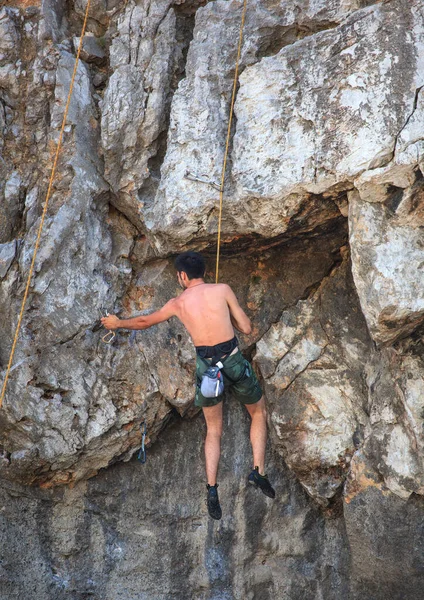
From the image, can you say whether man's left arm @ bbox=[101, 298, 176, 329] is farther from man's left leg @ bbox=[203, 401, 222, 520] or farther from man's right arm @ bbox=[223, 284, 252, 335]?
man's left leg @ bbox=[203, 401, 222, 520]

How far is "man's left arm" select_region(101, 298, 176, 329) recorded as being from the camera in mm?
5555

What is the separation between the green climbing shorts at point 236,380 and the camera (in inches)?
213

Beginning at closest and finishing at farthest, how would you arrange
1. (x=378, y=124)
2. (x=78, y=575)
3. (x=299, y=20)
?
(x=378, y=124) → (x=299, y=20) → (x=78, y=575)

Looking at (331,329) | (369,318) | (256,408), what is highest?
(331,329)

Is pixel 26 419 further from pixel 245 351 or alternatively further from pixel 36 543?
pixel 245 351

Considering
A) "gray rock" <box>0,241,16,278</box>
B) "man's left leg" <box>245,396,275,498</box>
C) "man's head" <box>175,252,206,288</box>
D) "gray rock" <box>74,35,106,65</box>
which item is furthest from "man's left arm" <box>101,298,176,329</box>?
"gray rock" <box>74,35,106,65</box>

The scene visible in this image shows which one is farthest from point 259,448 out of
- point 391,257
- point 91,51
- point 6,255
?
point 91,51

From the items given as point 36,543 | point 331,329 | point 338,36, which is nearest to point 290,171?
point 338,36

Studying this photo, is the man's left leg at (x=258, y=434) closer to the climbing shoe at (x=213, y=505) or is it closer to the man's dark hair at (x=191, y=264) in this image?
the climbing shoe at (x=213, y=505)

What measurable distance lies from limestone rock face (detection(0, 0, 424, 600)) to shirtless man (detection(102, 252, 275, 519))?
2.65 feet

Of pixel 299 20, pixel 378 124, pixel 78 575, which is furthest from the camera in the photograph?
pixel 78 575

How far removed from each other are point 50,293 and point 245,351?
6.04 feet

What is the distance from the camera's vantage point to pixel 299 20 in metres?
6.12

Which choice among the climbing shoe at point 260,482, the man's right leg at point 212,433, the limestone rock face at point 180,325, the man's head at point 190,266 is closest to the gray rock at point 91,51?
the limestone rock face at point 180,325
